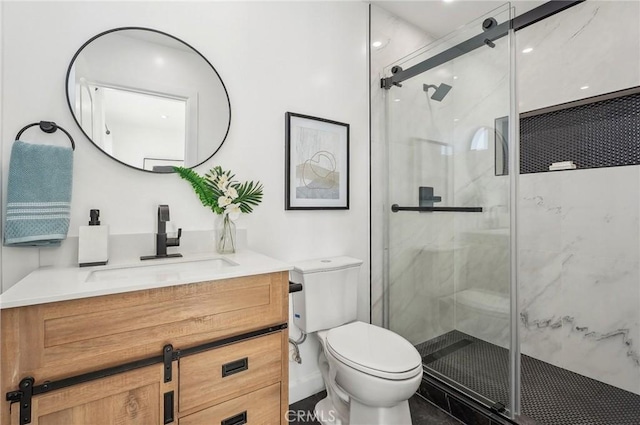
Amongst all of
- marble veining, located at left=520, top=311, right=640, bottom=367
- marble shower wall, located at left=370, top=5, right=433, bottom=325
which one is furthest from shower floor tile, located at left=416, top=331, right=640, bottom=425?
marble shower wall, located at left=370, top=5, right=433, bottom=325

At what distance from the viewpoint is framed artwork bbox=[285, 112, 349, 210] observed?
1818mm

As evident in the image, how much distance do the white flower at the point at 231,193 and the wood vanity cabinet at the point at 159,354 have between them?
1.61 ft

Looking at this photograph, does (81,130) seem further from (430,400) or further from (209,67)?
(430,400)

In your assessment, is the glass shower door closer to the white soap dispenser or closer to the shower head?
the shower head

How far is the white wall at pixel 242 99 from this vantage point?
1.18 meters

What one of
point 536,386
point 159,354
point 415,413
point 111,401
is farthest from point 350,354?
point 536,386

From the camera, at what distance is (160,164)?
4.68 feet

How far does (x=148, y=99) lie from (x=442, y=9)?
2.13m

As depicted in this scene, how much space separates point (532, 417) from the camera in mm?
1595

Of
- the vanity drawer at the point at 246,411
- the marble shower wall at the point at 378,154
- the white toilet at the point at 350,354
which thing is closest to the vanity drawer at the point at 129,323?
the vanity drawer at the point at 246,411

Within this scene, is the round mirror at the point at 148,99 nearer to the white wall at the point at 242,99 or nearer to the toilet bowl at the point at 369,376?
the white wall at the point at 242,99

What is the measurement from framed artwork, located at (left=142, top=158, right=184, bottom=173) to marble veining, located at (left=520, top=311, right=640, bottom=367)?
8.45ft

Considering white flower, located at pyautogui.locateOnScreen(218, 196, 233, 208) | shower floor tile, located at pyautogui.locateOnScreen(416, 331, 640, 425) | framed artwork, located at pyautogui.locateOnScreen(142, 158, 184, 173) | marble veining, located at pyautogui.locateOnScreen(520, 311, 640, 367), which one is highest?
framed artwork, located at pyautogui.locateOnScreen(142, 158, 184, 173)

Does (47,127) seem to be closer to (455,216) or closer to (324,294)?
(324,294)
